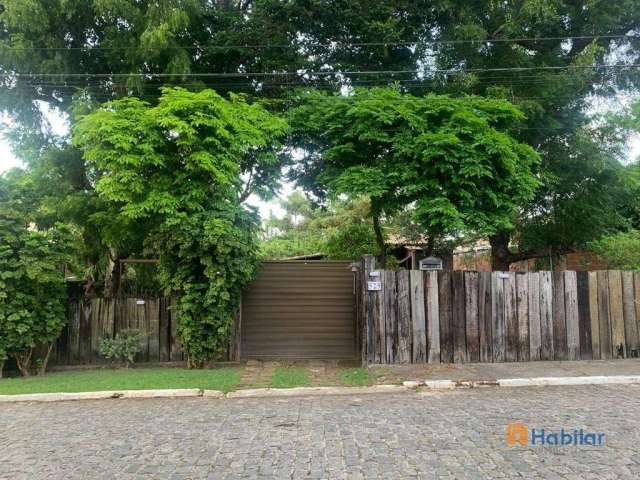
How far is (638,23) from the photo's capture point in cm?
1299

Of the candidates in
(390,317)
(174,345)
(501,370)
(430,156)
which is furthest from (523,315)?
(174,345)

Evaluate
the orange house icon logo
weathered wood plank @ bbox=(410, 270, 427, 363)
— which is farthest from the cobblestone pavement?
weathered wood plank @ bbox=(410, 270, 427, 363)

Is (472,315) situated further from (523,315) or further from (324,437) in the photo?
(324,437)

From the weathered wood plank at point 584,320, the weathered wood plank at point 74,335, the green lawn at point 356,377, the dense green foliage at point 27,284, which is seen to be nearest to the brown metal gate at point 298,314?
the green lawn at point 356,377

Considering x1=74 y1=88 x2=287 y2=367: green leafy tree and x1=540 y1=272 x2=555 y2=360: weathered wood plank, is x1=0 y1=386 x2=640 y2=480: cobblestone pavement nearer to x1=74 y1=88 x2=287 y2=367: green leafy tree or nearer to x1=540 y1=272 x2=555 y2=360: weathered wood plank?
x1=540 y1=272 x2=555 y2=360: weathered wood plank

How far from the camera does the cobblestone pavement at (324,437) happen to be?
4277 millimetres

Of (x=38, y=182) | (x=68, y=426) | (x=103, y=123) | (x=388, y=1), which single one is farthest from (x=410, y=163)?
(x=38, y=182)

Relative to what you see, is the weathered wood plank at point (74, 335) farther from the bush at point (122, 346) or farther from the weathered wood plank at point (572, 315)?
the weathered wood plank at point (572, 315)

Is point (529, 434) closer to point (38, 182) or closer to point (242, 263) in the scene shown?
point (242, 263)

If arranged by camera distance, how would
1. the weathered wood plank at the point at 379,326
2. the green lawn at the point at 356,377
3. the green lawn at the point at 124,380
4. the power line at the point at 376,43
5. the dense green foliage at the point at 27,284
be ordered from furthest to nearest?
the power line at the point at 376,43 → the weathered wood plank at the point at 379,326 → the dense green foliage at the point at 27,284 → the green lawn at the point at 356,377 → the green lawn at the point at 124,380

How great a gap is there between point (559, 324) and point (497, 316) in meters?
1.25

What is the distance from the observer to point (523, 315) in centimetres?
946

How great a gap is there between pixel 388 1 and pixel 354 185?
5.77 metres

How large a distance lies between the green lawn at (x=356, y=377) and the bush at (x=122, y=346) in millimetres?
4301
